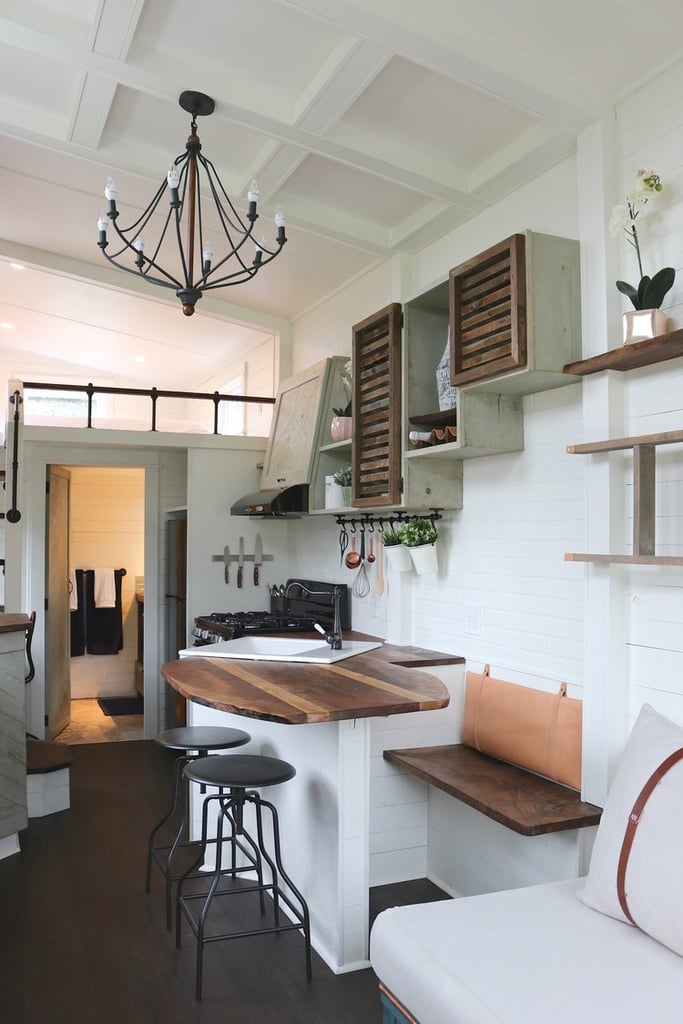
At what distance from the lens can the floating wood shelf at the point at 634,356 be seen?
2379 mm

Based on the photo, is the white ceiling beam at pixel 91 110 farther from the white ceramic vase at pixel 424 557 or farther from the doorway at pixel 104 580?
the doorway at pixel 104 580

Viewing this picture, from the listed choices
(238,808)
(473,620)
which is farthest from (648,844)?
(473,620)

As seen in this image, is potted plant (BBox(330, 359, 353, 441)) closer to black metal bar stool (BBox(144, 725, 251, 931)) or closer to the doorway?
black metal bar stool (BBox(144, 725, 251, 931))

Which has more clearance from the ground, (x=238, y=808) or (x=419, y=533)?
(x=419, y=533)

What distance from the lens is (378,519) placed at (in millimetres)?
4395

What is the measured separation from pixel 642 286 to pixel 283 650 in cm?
247

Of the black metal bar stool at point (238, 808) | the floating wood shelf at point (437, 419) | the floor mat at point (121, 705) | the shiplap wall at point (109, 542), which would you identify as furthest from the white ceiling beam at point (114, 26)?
the floor mat at point (121, 705)

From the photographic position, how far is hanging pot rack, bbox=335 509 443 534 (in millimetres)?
3916

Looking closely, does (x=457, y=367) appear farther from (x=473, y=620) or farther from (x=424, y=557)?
(x=473, y=620)

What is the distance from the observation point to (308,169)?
3.67m

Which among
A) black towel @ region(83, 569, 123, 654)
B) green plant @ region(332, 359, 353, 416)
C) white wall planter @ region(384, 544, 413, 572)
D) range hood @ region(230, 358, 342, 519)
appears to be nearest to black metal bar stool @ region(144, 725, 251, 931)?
white wall planter @ region(384, 544, 413, 572)

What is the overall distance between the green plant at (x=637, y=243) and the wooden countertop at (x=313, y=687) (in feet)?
4.68

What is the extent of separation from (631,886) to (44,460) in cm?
507

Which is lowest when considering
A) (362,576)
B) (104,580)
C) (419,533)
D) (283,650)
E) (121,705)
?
(121,705)
